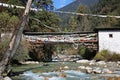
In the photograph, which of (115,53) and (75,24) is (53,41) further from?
(75,24)

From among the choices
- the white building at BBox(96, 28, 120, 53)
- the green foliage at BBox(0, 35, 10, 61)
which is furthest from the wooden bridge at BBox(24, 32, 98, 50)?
the green foliage at BBox(0, 35, 10, 61)

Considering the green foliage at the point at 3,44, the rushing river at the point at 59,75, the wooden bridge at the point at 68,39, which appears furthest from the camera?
the wooden bridge at the point at 68,39

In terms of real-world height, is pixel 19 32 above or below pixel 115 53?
above

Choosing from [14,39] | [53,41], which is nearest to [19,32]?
[14,39]

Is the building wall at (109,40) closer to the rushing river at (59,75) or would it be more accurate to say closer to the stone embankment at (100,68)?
the stone embankment at (100,68)

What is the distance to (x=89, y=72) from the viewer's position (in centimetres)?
2050

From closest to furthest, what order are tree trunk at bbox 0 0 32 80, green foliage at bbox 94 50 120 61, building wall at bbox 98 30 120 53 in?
tree trunk at bbox 0 0 32 80 < green foliage at bbox 94 50 120 61 < building wall at bbox 98 30 120 53

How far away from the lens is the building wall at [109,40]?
41.4 m

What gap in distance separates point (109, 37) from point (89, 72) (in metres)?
21.7

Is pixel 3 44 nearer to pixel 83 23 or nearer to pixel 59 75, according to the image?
pixel 59 75

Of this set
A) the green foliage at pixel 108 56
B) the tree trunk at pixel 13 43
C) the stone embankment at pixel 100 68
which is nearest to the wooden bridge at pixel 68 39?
the green foliage at pixel 108 56

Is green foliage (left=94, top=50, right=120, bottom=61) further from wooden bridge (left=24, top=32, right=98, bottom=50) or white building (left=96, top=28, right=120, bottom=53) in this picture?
wooden bridge (left=24, top=32, right=98, bottom=50)

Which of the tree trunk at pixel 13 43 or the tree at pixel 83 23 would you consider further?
the tree at pixel 83 23

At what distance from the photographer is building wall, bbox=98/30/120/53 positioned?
136 ft
